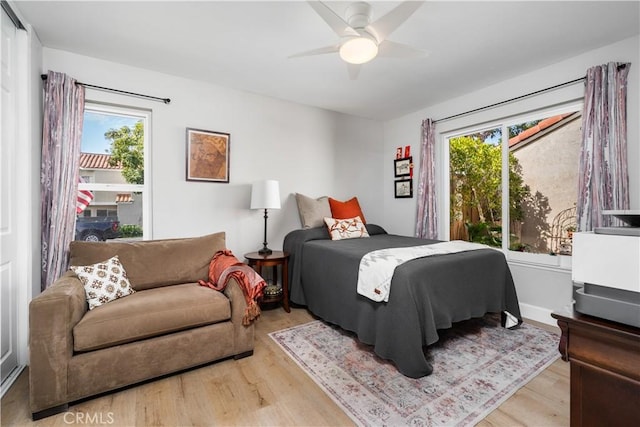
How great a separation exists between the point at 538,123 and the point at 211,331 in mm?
3608

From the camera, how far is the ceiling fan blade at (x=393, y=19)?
162cm

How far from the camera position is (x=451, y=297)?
2.27 metres

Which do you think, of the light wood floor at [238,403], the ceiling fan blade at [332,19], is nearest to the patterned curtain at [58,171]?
the light wood floor at [238,403]

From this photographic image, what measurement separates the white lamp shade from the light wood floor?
5.11 feet

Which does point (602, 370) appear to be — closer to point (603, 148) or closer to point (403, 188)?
point (603, 148)

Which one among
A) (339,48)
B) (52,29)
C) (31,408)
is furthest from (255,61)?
(31,408)

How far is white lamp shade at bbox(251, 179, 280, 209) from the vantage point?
3133 mm

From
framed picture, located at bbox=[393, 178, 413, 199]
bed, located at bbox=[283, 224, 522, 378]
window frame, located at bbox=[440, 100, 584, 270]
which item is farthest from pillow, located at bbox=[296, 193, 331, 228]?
window frame, located at bbox=[440, 100, 584, 270]

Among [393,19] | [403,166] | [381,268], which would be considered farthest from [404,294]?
[403,166]

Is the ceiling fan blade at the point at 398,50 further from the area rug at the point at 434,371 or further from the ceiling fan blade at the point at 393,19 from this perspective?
the area rug at the point at 434,371

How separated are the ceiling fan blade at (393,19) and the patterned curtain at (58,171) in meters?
2.45

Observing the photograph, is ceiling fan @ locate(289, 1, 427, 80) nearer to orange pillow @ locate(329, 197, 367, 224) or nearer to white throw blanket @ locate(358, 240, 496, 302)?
white throw blanket @ locate(358, 240, 496, 302)

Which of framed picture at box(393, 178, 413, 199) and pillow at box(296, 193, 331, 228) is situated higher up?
framed picture at box(393, 178, 413, 199)

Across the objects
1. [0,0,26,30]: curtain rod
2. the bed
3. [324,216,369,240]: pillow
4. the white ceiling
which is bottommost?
the bed
